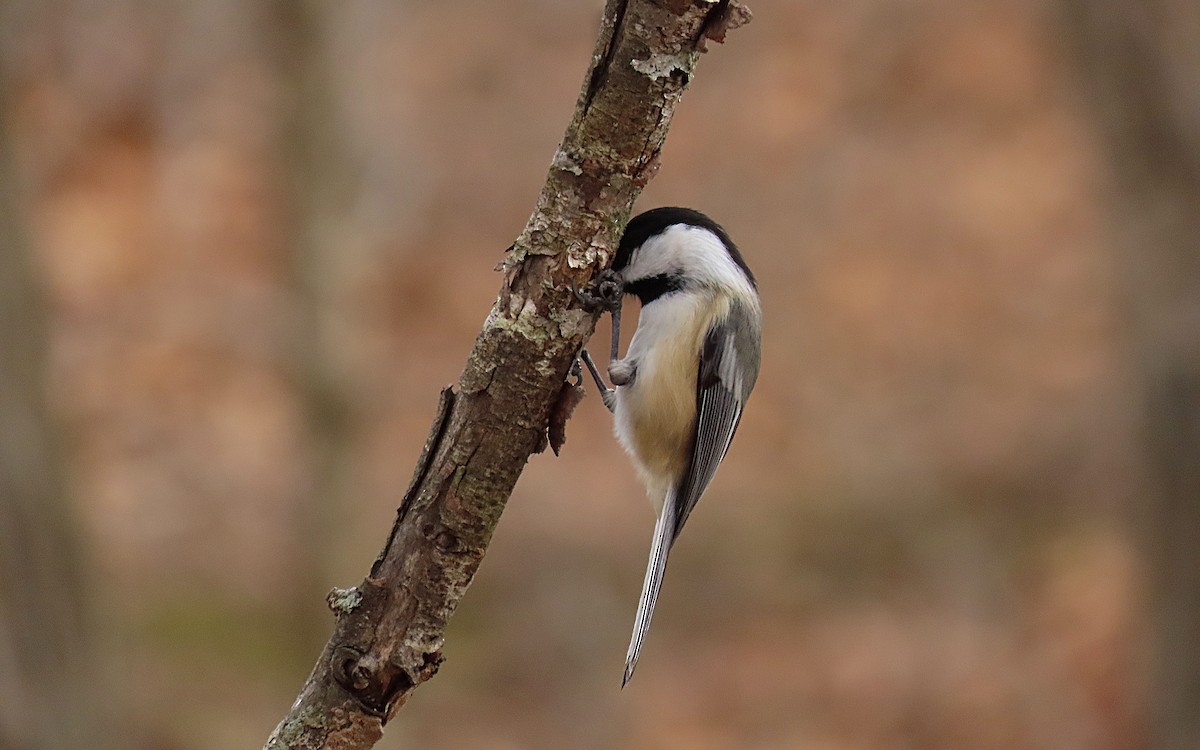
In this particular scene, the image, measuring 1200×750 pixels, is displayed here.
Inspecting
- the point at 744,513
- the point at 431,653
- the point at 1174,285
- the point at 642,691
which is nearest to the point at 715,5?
the point at 431,653

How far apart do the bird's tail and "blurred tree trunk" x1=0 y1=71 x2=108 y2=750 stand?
2.02 meters

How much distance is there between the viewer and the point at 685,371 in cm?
266

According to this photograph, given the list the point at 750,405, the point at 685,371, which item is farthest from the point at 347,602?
the point at 750,405

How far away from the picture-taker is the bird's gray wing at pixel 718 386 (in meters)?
2.65

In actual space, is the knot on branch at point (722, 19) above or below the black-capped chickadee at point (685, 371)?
below

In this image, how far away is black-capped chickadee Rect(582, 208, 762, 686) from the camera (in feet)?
8.25

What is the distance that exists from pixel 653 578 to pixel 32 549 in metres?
2.15

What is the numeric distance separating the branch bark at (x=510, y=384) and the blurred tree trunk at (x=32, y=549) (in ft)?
7.09

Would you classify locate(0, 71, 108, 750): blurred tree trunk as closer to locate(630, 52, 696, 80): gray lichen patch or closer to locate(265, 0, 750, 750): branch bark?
locate(265, 0, 750, 750): branch bark

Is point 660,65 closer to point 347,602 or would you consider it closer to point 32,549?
point 347,602

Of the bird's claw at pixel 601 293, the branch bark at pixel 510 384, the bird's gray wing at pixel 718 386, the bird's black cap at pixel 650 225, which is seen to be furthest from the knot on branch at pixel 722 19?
the bird's gray wing at pixel 718 386

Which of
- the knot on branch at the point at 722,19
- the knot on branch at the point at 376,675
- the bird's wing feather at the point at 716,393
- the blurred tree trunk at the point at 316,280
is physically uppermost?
the blurred tree trunk at the point at 316,280

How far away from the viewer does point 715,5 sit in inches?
61.7

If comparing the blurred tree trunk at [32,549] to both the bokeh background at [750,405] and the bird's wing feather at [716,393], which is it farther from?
the bird's wing feather at [716,393]
